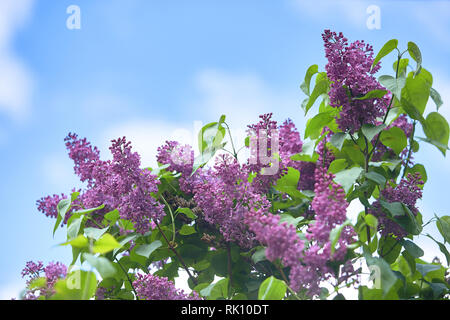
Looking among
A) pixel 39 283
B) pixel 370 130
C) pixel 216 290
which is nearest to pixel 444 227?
pixel 370 130

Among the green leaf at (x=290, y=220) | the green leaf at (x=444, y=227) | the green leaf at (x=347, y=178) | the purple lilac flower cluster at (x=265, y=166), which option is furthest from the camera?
the green leaf at (x=444, y=227)

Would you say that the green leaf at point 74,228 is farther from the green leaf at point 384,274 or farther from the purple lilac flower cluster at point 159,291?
the green leaf at point 384,274

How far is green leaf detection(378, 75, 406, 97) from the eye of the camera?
1006mm

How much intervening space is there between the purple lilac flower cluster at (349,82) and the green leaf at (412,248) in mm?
280

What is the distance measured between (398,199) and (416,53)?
333 millimetres

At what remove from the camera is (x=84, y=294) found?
846 mm

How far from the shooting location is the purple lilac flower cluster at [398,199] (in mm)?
1055

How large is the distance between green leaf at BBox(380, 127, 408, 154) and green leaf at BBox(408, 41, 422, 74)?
0.47 ft

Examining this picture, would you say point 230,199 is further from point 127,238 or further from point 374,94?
point 374,94

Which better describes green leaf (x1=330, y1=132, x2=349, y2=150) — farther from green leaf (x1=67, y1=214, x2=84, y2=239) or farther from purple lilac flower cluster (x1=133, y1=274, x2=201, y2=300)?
green leaf (x1=67, y1=214, x2=84, y2=239)

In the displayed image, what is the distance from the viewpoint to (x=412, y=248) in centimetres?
109

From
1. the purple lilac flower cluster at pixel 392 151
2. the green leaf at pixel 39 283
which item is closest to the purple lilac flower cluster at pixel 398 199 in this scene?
the purple lilac flower cluster at pixel 392 151
